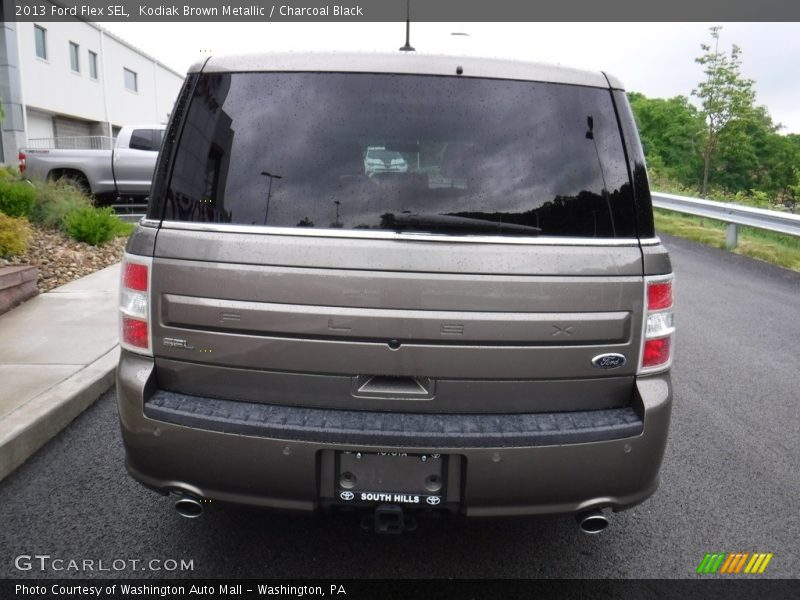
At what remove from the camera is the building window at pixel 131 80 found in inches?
1599

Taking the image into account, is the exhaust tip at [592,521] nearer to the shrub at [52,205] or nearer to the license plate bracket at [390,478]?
the license plate bracket at [390,478]

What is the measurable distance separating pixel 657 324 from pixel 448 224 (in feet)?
2.87

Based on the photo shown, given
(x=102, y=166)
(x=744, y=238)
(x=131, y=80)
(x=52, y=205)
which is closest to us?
(x=52, y=205)

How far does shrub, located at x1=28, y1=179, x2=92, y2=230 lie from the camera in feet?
31.2

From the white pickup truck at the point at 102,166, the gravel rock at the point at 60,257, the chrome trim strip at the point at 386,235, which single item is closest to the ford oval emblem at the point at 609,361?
the chrome trim strip at the point at 386,235

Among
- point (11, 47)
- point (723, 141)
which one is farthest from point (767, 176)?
point (11, 47)

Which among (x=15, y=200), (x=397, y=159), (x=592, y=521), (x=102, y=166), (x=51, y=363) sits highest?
(x=397, y=159)

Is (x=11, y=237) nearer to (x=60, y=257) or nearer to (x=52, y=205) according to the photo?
(x=60, y=257)

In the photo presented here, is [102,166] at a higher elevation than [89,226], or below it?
higher

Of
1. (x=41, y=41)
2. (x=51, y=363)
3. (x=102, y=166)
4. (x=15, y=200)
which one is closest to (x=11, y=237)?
(x=15, y=200)

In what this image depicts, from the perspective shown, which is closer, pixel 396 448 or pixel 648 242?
pixel 396 448

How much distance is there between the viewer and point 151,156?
46.1ft

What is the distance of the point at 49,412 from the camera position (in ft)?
12.6

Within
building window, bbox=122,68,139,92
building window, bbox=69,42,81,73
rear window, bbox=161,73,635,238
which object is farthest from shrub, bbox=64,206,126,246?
building window, bbox=122,68,139,92
